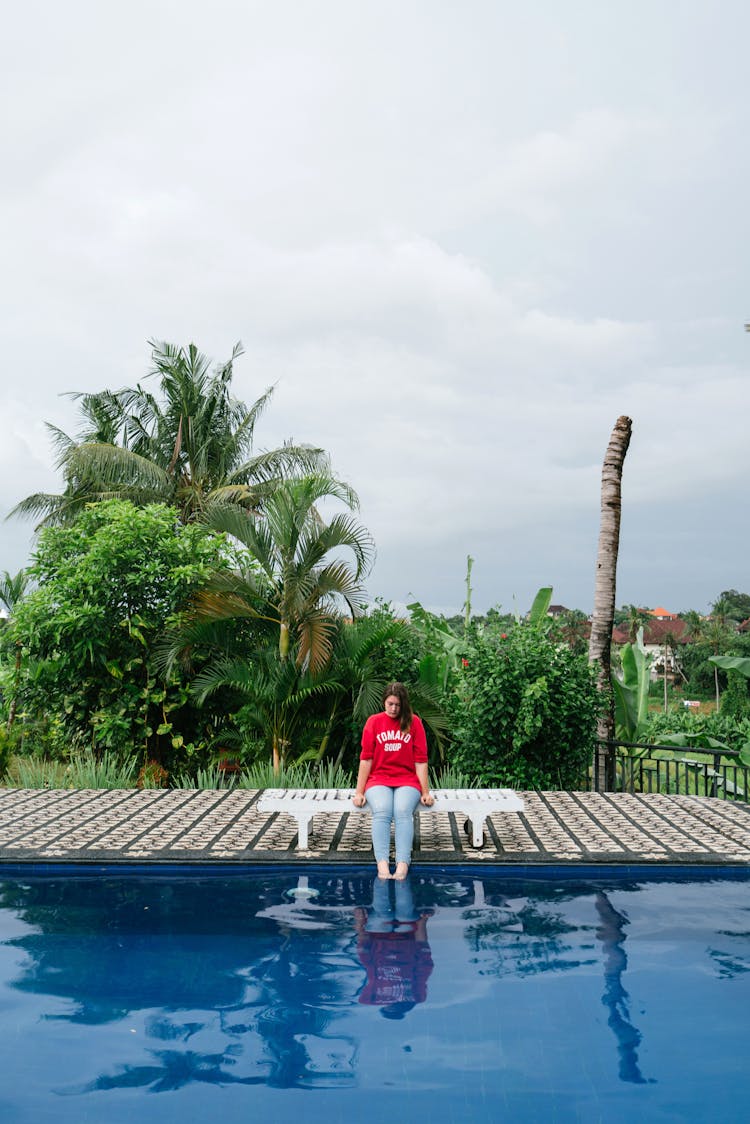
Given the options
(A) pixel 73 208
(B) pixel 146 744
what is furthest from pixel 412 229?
(B) pixel 146 744

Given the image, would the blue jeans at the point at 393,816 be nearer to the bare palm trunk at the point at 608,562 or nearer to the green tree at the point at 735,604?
the bare palm trunk at the point at 608,562

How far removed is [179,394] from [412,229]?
11.9 meters

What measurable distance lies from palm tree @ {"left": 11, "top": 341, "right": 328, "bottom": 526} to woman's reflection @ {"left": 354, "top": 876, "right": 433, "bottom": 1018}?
17.2 m

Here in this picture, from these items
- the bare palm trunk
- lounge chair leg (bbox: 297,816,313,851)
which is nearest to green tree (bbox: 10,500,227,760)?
lounge chair leg (bbox: 297,816,313,851)

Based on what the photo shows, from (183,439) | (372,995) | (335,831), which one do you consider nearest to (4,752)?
(335,831)

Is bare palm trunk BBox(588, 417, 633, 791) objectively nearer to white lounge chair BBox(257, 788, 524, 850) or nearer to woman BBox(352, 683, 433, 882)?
white lounge chair BBox(257, 788, 524, 850)

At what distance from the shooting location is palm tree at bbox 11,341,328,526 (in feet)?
77.6

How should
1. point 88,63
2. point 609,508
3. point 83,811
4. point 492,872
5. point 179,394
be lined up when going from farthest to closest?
point 179,394 → point 609,508 → point 88,63 → point 83,811 → point 492,872

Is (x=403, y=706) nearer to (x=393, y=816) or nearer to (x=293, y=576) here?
(x=393, y=816)

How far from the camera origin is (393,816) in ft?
22.2

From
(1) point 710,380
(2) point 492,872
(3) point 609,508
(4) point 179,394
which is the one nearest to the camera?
(2) point 492,872

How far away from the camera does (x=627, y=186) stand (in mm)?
13508

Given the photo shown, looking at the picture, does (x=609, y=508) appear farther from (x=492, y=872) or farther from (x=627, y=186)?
(x=492, y=872)

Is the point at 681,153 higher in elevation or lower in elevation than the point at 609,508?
higher
